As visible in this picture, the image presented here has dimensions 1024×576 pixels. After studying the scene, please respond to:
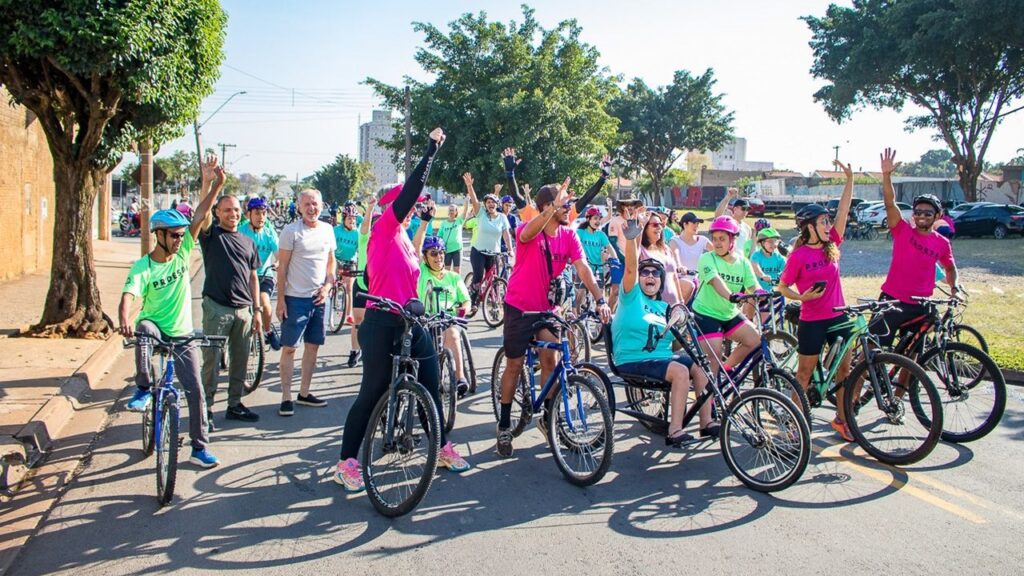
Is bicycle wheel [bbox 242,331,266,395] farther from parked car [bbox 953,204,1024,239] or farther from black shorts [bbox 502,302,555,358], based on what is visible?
parked car [bbox 953,204,1024,239]

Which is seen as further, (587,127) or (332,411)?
(587,127)

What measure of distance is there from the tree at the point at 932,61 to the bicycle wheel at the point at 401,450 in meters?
31.4

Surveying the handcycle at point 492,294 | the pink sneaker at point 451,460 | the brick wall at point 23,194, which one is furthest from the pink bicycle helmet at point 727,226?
the brick wall at point 23,194

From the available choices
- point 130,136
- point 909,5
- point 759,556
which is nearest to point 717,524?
point 759,556

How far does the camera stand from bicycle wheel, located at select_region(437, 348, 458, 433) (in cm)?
641

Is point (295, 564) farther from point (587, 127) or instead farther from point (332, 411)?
point (587, 127)

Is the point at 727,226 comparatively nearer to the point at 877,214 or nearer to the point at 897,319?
the point at 897,319

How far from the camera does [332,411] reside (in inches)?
286

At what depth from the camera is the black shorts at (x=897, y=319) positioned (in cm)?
677

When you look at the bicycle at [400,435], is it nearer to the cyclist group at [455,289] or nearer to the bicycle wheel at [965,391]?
the cyclist group at [455,289]

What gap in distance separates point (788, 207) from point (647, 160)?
10815mm

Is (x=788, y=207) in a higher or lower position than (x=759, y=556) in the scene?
higher

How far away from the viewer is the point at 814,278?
6.32m

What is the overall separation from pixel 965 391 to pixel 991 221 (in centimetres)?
2939
